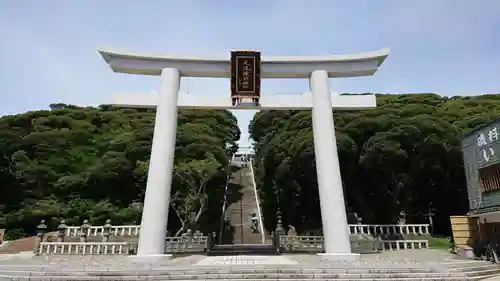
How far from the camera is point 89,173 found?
2617 cm

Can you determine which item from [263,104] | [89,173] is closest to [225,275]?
[263,104]

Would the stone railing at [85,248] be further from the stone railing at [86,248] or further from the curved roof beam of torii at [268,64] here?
the curved roof beam of torii at [268,64]

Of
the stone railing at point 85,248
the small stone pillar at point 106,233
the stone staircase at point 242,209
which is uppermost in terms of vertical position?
the stone staircase at point 242,209

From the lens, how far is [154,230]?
10805mm

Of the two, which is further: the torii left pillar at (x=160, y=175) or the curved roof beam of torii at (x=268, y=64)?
the curved roof beam of torii at (x=268, y=64)

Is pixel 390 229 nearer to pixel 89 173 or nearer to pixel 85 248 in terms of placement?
pixel 85 248

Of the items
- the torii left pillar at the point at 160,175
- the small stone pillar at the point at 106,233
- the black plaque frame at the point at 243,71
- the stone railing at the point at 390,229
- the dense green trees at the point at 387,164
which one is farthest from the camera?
the dense green trees at the point at 387,164

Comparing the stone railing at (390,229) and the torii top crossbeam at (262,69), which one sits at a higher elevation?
the torii top crossbeam at (262,69)

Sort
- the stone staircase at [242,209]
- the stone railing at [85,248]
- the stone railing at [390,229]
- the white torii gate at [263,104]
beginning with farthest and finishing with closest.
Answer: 1. the stone staircase at [242,209]
2. the stone railing at [390,229]
3. the stone railing at [85,248]
4. the white torii gate at [263,104]

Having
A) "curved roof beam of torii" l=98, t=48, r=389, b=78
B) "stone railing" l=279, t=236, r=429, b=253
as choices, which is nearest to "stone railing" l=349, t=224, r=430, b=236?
"stone railing" l=279, t=236, r=429, b=253

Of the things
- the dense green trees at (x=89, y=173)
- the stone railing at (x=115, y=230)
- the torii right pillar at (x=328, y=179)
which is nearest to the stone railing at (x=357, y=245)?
the torii right pillar at (x=328, y=179)

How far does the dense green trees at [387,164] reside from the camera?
1956cm

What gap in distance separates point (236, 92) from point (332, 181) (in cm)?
416

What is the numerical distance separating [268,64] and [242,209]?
70.6ft
